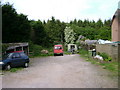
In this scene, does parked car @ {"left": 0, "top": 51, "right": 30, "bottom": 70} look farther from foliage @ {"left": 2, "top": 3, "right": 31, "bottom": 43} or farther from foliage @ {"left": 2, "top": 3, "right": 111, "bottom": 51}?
foliage @ {"left": 2, "top": 3, "right": 31, "bottom": 43}

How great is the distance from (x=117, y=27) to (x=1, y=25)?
20.4m

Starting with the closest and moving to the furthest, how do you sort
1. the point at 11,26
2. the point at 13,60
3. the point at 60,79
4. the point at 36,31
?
the point at 60,79
the point at 13,60
the point at 11,26
the point at 36,31

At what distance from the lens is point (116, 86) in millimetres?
6840

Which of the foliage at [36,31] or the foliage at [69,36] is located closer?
the foliage at [36,31]

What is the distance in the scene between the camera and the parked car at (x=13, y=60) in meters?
12.1

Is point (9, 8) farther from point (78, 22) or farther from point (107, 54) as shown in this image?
point (78, 22)

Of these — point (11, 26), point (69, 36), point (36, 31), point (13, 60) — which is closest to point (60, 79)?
point (13, 60)

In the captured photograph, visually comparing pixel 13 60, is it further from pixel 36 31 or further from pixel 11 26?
pixel 36 31

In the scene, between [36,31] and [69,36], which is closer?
[36,31]

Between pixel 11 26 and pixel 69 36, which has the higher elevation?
pixel 11 26

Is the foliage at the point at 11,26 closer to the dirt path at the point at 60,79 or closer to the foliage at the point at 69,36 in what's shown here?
the dirt path at the point at 60,79

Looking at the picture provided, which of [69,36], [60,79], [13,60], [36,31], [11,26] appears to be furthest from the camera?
[69,36]

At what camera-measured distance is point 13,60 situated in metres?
12.8

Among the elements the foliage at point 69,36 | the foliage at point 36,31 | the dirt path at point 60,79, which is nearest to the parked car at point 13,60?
the dirt path at point 60,79
